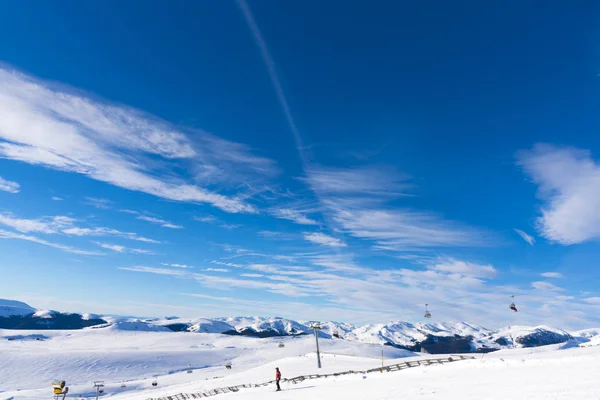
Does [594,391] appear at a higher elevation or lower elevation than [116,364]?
higher

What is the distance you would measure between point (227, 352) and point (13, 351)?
73.7 m

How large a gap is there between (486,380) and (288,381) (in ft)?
91.1

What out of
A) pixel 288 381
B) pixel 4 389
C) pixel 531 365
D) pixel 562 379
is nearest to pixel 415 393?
pixel 562 379

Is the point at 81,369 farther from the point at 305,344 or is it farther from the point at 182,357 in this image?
the point at 305,344

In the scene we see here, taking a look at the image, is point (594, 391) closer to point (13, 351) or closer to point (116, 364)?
point (116, 364)

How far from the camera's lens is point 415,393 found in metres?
20.9

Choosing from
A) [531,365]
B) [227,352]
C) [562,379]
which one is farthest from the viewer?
[227,352]

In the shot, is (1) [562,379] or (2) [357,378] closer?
(1) [562,379]

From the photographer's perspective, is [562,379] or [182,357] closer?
[562,379]

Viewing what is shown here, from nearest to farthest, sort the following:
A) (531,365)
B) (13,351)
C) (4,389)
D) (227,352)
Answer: (531,365), (4,389), (13,351), (227,352)

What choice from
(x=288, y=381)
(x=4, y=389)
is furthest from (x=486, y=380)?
(x=4, y=389)

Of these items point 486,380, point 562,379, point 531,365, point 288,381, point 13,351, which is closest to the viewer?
point 562,379

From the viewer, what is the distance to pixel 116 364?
114 meters

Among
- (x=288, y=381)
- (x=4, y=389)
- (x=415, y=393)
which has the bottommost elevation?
(x=4, y=389)
